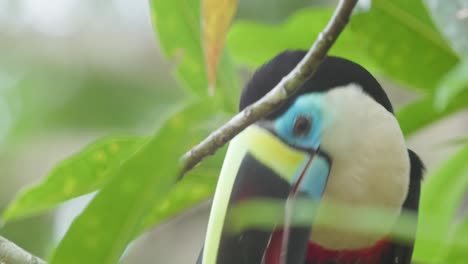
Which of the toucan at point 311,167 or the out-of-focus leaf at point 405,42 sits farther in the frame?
the out-of-focus leaf at point 405,42

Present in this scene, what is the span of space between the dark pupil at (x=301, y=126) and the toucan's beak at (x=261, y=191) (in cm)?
2

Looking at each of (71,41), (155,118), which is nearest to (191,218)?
(155,118)

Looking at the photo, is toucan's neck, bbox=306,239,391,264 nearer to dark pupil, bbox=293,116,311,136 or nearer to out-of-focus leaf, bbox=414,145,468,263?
out-of-focus leaf, bbox=414,145,468,263

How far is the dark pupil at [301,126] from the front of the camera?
101 centimetres

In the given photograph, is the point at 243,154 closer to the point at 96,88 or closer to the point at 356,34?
the point at 356,34

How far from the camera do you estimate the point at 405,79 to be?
1255 millimetres

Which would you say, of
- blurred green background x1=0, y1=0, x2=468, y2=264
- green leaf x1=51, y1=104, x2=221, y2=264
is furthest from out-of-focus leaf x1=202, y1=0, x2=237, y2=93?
blurred green background x1=0, y1=0, x2=468, y2=264

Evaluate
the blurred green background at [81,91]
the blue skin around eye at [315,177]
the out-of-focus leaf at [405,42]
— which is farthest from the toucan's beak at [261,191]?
the blurred green background at [81,91]

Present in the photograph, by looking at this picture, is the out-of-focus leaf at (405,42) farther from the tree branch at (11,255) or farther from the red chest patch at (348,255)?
A: the tree branch at (11,255)

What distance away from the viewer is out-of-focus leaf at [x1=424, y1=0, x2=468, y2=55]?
107 cm

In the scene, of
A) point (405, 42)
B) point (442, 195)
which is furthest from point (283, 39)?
point (442, 195)

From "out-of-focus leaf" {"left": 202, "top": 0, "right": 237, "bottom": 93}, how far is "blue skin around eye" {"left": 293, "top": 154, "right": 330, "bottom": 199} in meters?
0.15

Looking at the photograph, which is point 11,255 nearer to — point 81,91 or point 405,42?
point 405,42

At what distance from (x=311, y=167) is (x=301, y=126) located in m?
0.05
